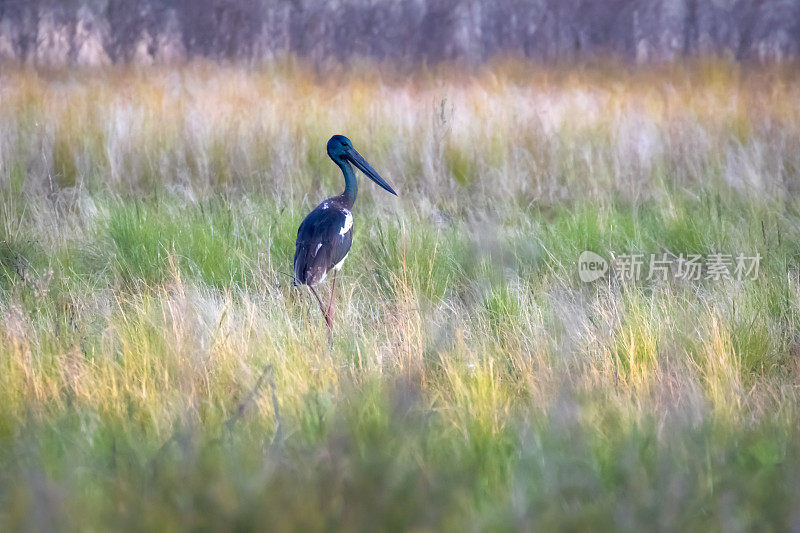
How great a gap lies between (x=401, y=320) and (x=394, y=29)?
26.5 feet

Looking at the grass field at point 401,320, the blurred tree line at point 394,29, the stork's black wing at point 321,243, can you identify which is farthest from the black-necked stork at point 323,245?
the blurred tree line at point 394,29

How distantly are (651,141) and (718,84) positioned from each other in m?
2.27

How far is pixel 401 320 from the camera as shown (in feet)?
11.1

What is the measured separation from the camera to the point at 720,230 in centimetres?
457

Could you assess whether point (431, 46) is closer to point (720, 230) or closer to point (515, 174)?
point (515, 174)

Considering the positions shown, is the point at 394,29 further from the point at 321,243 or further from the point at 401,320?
the point at 401,320

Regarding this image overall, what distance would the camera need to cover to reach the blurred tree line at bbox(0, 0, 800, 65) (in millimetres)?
9234

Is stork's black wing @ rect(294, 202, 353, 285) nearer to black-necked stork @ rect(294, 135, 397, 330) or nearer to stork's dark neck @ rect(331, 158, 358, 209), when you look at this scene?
black-necked stork @ rect(294, 135, 397, 330)

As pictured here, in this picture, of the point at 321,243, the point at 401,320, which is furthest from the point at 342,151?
the point at 401,320

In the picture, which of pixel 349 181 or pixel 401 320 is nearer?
pixel 401 320

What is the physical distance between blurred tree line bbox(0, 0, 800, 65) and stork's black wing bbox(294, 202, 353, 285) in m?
5.38

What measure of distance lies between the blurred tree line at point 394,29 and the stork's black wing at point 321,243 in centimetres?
538

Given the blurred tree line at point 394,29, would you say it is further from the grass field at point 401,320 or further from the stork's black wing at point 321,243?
the stork's black wing at point 321,243

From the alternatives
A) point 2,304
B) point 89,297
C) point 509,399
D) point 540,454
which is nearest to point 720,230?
point 509,399
